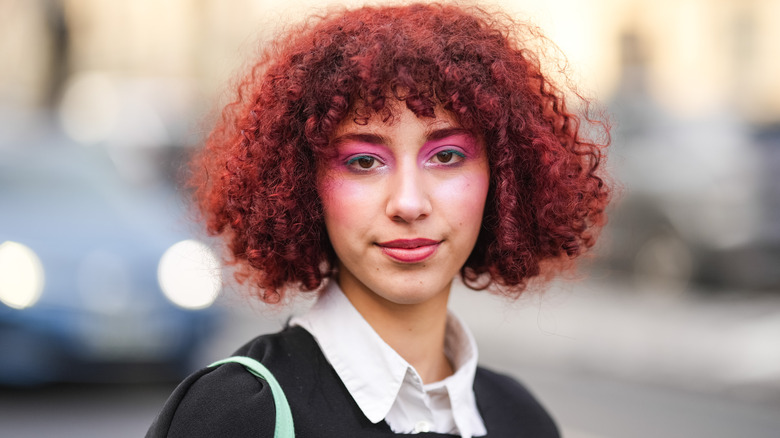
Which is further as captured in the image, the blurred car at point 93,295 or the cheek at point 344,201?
the blurred car at point 93,295

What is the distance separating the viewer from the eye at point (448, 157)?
2.11m

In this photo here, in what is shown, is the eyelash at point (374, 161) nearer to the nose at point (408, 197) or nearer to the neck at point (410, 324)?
the nose at point (408, 197)

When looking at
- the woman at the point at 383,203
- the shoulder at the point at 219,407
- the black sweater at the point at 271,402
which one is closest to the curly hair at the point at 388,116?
the woman at the point at 383,203

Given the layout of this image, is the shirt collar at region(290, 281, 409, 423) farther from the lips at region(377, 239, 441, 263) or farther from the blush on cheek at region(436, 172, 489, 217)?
the blush on cheek at region(436, 172, 489, 217)

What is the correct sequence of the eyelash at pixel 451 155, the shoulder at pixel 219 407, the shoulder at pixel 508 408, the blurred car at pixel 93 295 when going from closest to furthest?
1. the shoulder at pixel 219 407
2. the eyelash at pixel 451 155
3. the shoulder at pixel 508 408
4. the blurred car at pixel 93 295

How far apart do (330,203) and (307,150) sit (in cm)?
15

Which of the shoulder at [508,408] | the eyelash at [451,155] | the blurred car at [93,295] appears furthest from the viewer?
the blurred car at [93,295]

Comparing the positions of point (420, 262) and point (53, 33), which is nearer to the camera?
point (420, 262)

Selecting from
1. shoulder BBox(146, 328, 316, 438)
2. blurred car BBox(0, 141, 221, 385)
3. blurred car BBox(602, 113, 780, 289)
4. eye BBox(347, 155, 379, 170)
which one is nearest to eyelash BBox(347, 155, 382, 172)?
eye BBox(347, 155, 379, 170)

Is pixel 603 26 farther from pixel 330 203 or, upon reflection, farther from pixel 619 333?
pixel 330 203

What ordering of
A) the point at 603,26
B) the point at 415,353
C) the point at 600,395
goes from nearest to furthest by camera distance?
the point at 415,353
the point at 600,395
the point at 603,26

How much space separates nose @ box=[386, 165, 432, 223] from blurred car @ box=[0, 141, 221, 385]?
3758 millimetres

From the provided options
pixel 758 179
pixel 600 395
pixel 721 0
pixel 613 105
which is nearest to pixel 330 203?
pixel 600 395

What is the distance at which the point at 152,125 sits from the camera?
1388cm
